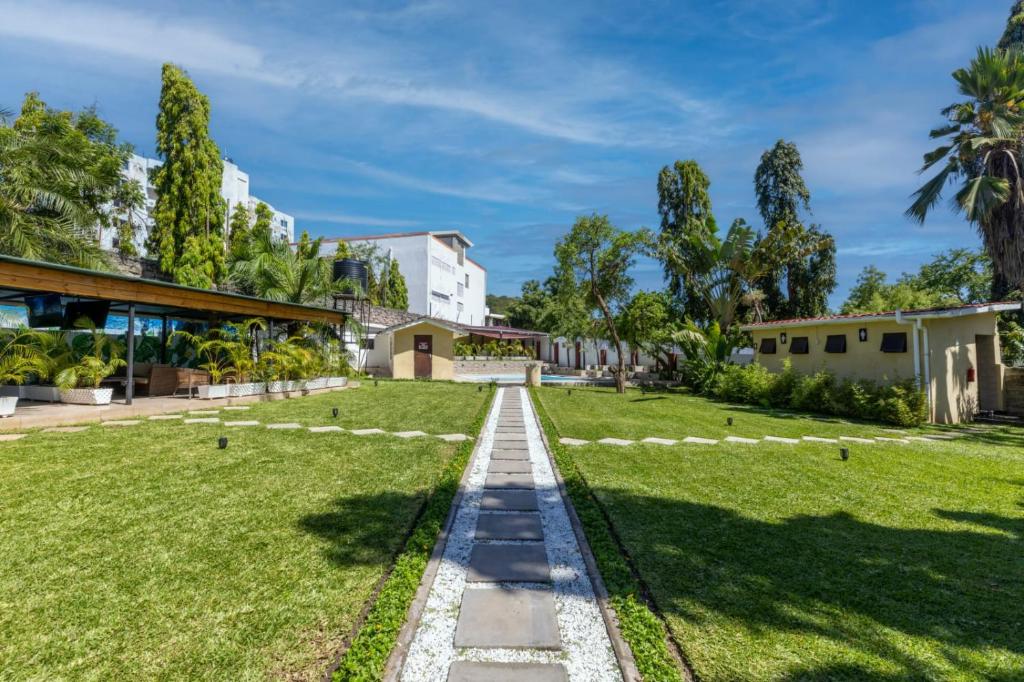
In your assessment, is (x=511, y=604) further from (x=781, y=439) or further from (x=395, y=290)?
(x=395, y=290)

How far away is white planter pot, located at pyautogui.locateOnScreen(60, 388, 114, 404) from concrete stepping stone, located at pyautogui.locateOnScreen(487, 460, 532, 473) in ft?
30.0

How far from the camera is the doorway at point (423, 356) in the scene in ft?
78.1

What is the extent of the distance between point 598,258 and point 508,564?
1603 cm

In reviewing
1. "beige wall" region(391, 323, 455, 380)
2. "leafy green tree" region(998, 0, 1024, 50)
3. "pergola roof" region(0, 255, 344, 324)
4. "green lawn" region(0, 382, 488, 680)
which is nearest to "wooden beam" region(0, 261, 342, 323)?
"pergola roof" region(0, 255, 344, 324)

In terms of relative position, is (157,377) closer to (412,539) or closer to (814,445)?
(412,539)

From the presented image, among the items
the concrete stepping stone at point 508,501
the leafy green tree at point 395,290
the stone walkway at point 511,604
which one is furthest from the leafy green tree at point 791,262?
the leafy green tree at point 395,290

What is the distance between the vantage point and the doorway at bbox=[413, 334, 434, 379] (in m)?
23.8

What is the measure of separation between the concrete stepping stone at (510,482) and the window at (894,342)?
1235 centimetres

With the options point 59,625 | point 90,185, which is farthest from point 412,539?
point 90,185

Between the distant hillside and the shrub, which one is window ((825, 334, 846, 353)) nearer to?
the shrub

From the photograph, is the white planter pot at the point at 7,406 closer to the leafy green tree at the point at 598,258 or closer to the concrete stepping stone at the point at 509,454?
the concrete stepping stone at the point at 509,454

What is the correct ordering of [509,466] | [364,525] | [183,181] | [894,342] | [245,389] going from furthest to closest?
1. [183,181]
2. [245,389]
3. [894,342]
4. [509,466]
5. [364,525]

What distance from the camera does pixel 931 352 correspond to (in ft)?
40.7

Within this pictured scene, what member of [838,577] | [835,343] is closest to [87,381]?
[838,577]
